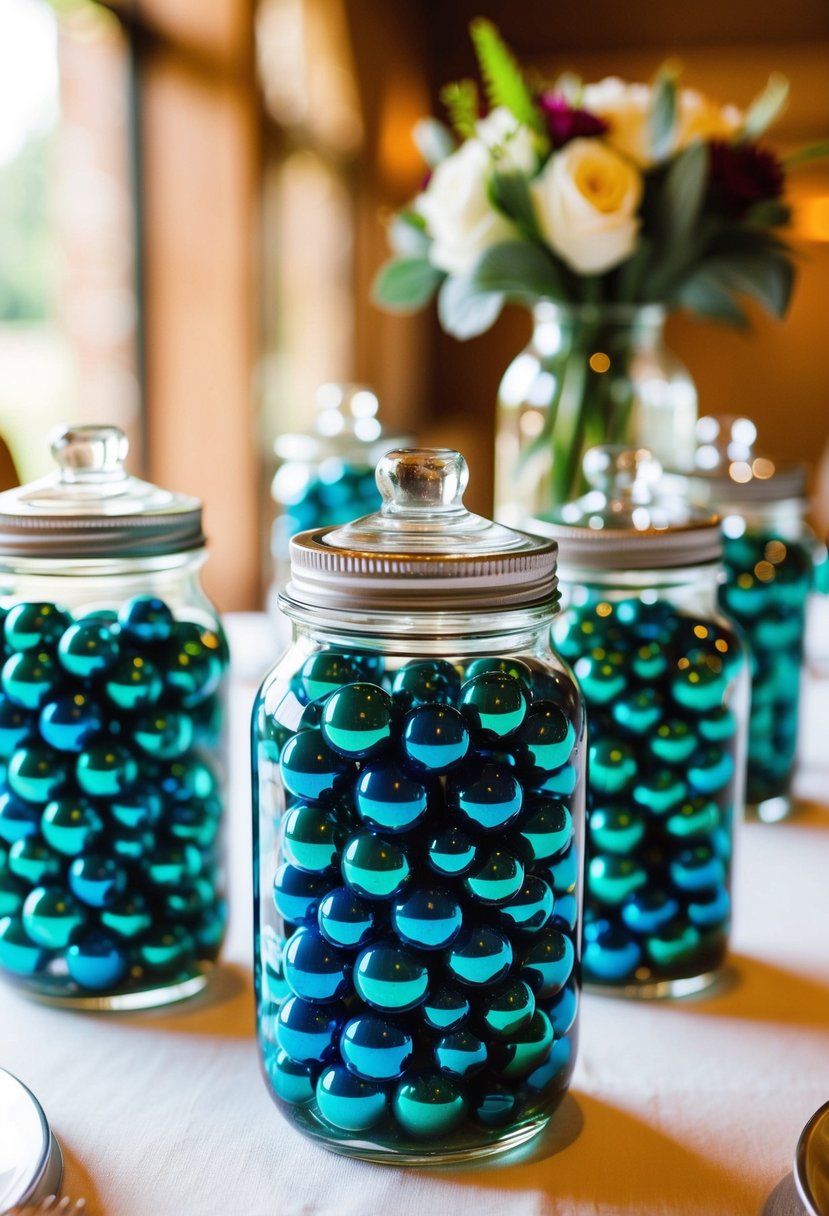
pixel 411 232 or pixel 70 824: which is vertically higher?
pixel 411 232

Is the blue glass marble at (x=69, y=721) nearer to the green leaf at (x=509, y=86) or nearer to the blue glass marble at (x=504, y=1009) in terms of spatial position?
the blue glass marble at (x=504, y=1009)

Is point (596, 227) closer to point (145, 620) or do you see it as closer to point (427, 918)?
point (145, 620)

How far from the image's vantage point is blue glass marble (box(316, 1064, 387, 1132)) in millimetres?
472

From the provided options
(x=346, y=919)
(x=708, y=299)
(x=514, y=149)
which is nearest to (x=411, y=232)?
(x=514, y=149)

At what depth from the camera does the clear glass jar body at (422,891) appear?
0.46m

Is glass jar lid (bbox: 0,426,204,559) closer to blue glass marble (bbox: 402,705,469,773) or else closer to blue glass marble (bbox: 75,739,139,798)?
blue glass marble (bbox: 75,739,139,798)

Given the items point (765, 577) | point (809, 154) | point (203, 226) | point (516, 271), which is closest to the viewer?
point (765, 577)

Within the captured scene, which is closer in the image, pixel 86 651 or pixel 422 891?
pixel 422 891

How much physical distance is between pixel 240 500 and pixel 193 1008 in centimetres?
223

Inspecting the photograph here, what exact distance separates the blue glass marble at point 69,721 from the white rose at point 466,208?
54 cm

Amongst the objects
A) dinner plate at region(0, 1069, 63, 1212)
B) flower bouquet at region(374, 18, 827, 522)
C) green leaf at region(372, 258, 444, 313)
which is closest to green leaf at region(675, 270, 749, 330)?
flower bouquet at region(374, 18, 827, 522)

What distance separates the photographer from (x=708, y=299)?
1.03 metres

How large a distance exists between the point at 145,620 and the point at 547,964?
244mm

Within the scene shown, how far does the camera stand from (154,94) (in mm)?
2508
